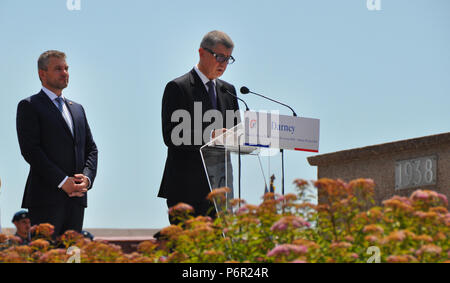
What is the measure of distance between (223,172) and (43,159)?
137 centimetres

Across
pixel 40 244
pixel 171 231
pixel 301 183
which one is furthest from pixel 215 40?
pixel 40 244

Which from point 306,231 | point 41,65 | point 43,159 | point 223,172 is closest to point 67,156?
point 43,159

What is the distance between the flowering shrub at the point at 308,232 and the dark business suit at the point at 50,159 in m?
1.38

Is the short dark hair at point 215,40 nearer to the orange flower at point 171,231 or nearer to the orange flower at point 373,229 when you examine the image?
the orange flower at point 171,231

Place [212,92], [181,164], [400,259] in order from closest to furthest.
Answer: [400,259], [181,164], [212,92]

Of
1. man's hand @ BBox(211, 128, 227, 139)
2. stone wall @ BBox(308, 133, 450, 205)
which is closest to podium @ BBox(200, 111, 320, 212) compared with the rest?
man's hand @ BBox(211, 128, 227, 139)

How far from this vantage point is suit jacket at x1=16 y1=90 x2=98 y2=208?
16.7 ft

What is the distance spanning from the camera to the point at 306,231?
3.57 meters

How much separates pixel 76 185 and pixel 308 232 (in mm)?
2193

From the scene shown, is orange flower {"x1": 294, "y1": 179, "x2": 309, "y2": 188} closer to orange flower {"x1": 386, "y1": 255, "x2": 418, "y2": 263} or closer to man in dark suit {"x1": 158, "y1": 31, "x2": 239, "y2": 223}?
orange flower {"x1": 386, "y1": 255, "x2": 418, "y2": 263}

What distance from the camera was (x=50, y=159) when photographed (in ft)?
17.0

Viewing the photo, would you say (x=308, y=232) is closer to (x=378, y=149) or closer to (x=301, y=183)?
(x=301, y=183)
